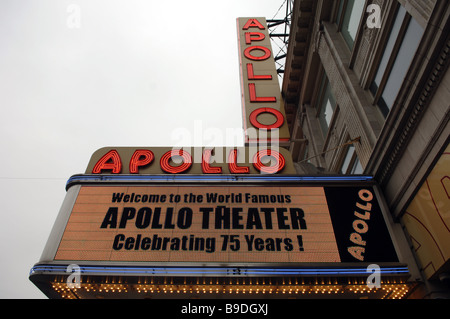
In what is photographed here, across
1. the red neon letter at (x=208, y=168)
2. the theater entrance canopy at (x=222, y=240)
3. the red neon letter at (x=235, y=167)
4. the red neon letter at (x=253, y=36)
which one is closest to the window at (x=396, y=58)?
the theater entrance canopy at (x=222, y=240)

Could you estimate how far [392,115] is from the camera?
7910 mm

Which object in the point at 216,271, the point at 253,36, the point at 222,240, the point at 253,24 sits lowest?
the point at 216,271

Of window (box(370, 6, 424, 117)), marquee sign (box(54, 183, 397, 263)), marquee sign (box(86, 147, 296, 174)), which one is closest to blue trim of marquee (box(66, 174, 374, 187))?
marquee sign (box(54, 183, 397, 263))

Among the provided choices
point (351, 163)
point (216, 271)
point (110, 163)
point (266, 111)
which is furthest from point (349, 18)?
point (216, 271)

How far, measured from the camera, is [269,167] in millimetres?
9477

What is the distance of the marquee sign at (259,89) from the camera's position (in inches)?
490

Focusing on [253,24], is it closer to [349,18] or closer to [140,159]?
[349,18]

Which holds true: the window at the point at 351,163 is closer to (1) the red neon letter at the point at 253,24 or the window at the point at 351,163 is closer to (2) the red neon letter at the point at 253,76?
(2) the red neon letter at the point at 253,76

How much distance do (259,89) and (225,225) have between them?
8495 millimetres

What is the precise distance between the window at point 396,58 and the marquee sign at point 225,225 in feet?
10.8

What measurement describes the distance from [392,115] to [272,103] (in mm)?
6380

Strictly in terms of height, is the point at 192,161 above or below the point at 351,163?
below

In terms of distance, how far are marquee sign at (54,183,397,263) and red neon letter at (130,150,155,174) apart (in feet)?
2.71
